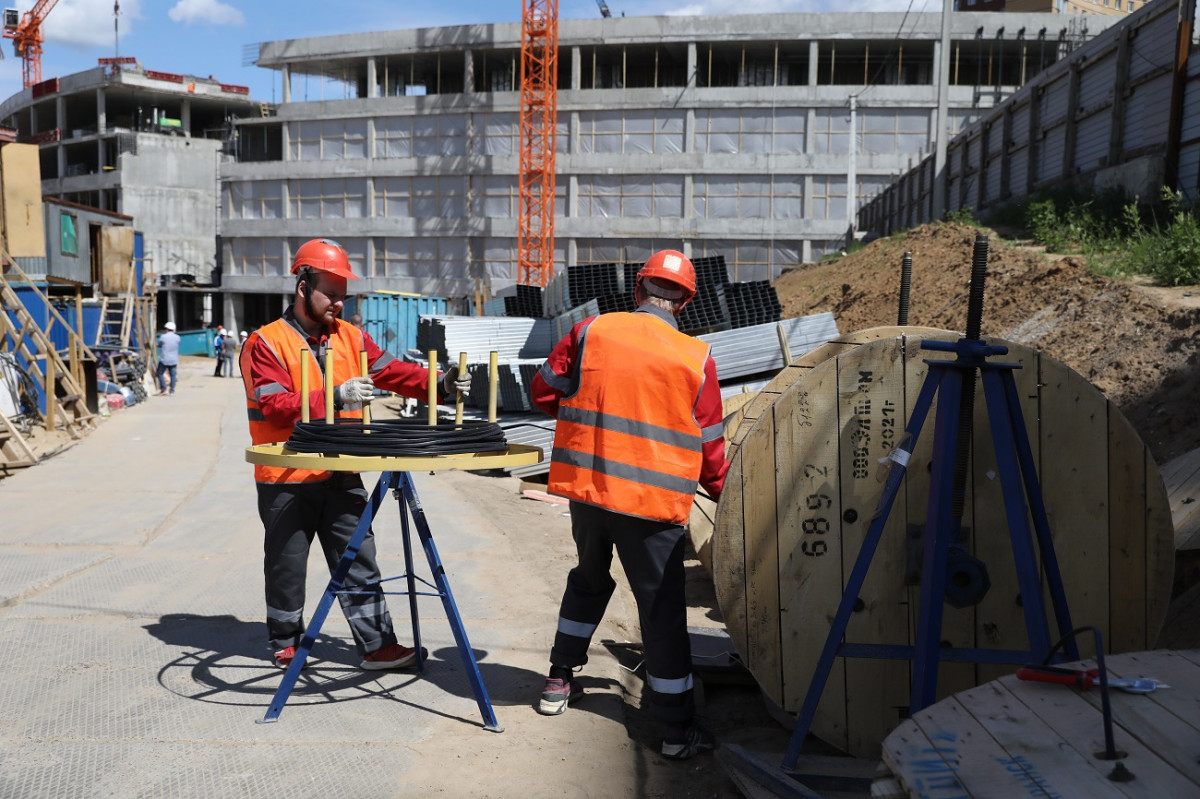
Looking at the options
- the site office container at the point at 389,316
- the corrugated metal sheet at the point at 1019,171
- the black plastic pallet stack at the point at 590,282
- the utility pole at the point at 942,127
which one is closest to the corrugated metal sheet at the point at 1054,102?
the corrugated metal sheet at the point at 1019,171

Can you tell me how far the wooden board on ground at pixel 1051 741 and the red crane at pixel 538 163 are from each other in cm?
4450

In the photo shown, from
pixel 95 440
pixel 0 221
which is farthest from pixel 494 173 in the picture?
pixel 95 440

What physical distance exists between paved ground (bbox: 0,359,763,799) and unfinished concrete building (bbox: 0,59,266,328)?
53839 mm

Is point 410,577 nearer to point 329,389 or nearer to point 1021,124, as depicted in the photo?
point 329,389

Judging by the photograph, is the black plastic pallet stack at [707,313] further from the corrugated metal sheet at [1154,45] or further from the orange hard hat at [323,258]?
the orange hard hat at [323,258]

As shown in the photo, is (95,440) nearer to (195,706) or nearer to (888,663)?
(195,706)

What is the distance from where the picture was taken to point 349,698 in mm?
4465

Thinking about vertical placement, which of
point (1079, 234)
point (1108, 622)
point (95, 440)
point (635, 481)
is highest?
point (1079, 234)

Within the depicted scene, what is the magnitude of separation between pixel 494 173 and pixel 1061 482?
46750mm

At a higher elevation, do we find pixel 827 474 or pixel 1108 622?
pixel 827 474

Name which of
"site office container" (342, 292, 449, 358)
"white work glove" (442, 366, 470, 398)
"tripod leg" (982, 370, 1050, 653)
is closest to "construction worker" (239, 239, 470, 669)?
"white work glove" (442, 366, 470, 398)

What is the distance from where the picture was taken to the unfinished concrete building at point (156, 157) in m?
58.3

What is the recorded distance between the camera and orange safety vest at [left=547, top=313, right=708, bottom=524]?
4020mm

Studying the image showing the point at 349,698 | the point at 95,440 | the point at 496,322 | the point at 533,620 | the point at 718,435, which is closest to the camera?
the point at 718,435
